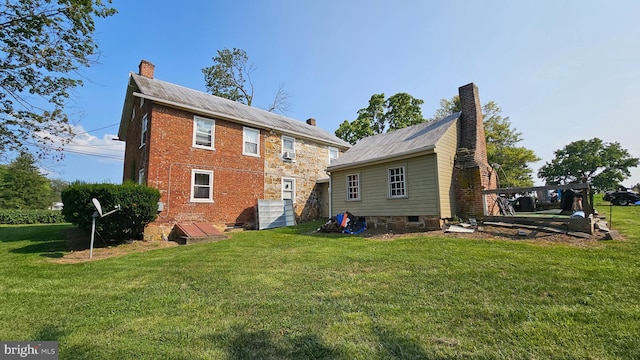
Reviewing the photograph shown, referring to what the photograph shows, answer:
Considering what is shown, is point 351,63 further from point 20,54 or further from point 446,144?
point 20,54

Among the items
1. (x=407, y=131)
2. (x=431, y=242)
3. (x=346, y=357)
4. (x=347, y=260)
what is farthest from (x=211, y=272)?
(x=407, y=131)

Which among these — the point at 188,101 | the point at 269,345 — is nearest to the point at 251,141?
the point at 188,101

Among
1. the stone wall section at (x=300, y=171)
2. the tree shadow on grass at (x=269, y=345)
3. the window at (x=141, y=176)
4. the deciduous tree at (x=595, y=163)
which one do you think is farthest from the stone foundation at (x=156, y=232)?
Result: the deciduous tree at (x=595, y=163)

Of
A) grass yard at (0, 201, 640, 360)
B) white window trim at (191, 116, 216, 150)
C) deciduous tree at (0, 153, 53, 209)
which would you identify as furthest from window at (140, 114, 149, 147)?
deciduous tree at (0, 153, 53, 209)

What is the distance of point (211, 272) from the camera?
5.06 m

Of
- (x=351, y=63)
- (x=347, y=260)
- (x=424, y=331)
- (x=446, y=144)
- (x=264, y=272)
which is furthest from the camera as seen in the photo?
(x=351, y=63)

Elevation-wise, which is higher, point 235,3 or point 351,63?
point 235,3

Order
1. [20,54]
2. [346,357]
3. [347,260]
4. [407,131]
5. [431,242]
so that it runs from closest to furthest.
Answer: [346,357] → [347,260] → [431,242] → [20,54] → [407,131]

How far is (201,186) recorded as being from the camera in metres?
11.8

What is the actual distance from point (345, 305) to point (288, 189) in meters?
12.0

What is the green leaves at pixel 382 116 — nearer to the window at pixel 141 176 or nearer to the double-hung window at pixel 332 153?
the double-hung window at pixel 332 153

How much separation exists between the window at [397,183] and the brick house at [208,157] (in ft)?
20.2

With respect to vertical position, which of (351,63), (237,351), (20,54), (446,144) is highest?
(351,63)

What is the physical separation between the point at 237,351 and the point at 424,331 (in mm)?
1847
